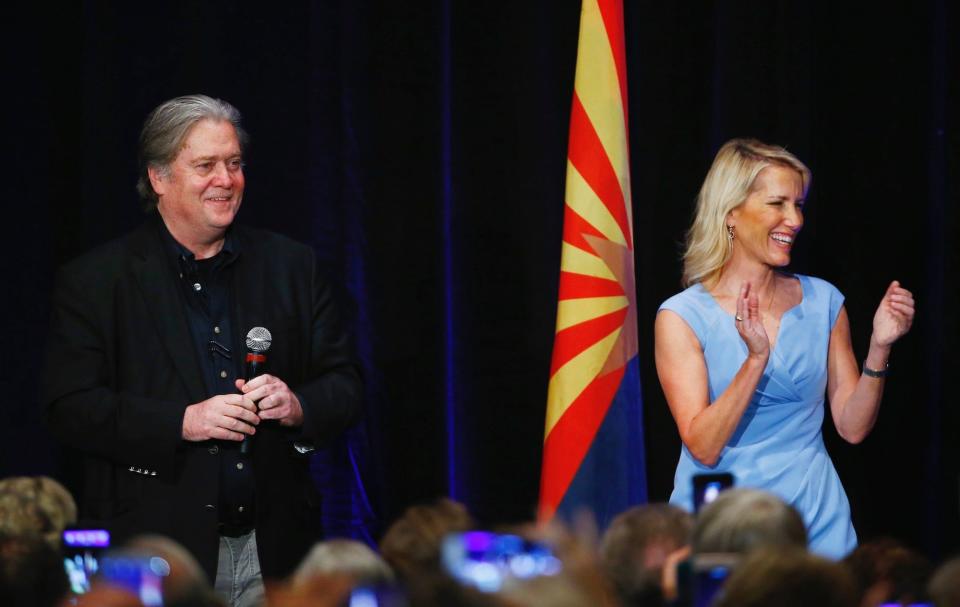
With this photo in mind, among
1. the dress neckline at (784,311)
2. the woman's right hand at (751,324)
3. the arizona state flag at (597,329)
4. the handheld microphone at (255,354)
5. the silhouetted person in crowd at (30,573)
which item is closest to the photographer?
the silhouetted person in crowd at (30,573)

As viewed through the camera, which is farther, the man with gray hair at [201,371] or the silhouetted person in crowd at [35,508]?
the man with gray hair at [201,371]

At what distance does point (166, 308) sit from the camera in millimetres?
3258

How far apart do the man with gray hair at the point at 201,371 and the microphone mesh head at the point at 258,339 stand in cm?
8

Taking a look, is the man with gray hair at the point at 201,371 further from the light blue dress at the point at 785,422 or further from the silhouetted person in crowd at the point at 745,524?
the silhouetted person in crowd at the point at 745,524

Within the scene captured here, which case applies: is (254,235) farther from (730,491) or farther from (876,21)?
(876,21)

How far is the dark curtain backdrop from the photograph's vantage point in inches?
173

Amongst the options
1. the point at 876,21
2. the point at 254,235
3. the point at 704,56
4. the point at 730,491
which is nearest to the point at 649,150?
the point at 704,56

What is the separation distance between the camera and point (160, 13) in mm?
4574

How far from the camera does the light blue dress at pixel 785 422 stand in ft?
11.0

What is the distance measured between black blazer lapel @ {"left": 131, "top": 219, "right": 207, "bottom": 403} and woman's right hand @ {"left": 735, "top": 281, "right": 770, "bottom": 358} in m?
1.28

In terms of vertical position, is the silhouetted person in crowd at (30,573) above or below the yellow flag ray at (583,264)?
below

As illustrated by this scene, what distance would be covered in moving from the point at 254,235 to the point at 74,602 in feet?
5.46

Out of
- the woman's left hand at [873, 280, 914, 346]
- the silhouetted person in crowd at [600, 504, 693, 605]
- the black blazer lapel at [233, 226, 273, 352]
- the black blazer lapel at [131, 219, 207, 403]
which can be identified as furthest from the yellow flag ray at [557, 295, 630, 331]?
the silhouetted person in crowd at [600, 504, 693, 605]

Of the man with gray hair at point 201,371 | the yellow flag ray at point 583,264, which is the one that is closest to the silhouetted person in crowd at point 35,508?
the man with gray hair at point 201,371
